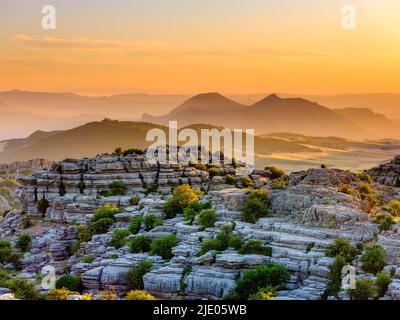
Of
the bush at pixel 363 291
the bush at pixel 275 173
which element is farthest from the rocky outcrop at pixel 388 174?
the bush at pixel 363 291

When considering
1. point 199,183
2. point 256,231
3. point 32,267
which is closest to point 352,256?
point 256,231

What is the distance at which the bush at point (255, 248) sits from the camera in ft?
159

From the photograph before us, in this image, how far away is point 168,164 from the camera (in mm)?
80375

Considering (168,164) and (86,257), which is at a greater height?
(168,164)

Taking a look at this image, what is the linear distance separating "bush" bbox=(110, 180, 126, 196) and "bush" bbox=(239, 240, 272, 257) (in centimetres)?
2839

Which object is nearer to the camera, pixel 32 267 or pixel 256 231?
pixel 256 231

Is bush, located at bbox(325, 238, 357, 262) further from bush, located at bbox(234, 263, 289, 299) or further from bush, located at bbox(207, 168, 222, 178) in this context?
bush, located at bbox(207, 168, 222, 178)

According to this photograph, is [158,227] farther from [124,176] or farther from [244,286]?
[124,176]

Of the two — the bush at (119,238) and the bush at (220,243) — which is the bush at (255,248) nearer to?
the bush at (220,243)

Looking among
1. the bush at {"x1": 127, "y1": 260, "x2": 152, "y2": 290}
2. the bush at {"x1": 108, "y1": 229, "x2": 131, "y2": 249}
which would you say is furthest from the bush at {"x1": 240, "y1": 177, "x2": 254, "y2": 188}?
the bush at {"x1": 127, "y1": 260, "x2": 152, "y2": 290}

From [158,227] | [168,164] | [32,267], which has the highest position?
[168,164]

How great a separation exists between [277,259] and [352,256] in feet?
16.3
